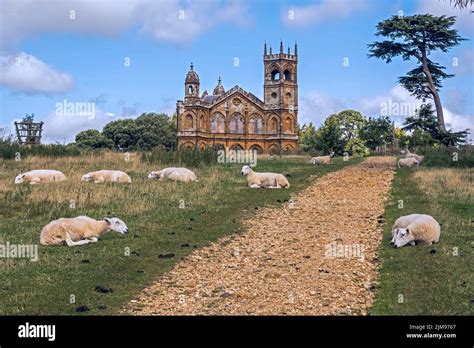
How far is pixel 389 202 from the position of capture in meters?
20.3

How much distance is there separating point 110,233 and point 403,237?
22.9ft

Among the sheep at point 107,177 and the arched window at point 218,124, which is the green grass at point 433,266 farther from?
the arched window at point 218,124

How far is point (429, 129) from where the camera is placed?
44281mm

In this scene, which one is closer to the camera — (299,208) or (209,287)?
(209,287)

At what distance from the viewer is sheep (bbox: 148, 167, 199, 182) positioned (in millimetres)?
24734

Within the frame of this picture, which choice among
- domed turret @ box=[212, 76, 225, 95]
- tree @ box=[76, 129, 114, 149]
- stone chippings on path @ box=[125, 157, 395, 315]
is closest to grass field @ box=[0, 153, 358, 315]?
stone chippings on path @ box=[125, 157, 395, 315]

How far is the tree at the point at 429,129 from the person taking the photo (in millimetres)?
41938

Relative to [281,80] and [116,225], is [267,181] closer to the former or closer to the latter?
[116,225]

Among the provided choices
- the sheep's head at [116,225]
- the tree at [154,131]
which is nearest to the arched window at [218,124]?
the tree at [154,131]

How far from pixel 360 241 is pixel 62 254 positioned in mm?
6932

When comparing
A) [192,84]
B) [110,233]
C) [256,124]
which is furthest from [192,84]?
[110,233]

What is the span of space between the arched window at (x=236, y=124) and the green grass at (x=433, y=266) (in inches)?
3438
